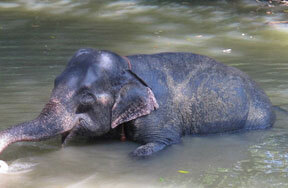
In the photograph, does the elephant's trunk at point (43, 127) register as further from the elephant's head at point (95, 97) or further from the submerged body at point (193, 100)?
the submerged body at point (193, 100)

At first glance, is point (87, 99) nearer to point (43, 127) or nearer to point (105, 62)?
point (105, 62)

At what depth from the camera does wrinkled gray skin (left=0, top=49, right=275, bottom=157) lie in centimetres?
672

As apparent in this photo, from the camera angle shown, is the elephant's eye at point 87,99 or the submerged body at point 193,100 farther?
the submerged body at point 193,100

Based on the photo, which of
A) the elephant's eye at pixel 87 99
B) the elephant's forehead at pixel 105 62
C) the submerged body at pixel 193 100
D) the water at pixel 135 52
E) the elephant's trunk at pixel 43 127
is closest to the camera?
the elephant's trunk at pixel 43 127

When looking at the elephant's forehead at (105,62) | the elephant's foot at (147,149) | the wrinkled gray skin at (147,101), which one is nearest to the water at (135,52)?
the elephant's foot at (147,149)

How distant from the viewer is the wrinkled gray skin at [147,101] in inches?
265

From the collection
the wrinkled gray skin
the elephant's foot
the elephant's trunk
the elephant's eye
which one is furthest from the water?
the elephant's eye

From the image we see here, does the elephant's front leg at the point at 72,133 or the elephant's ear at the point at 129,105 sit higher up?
the elephant's ear at the point at 129,105

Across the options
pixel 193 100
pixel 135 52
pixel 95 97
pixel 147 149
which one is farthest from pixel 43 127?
pixel 135 52

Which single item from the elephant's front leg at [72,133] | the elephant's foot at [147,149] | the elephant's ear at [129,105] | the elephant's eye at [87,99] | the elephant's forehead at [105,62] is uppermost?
the elephant's forehead at [105,62]

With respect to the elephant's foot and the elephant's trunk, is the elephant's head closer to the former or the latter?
the elephant's trunk

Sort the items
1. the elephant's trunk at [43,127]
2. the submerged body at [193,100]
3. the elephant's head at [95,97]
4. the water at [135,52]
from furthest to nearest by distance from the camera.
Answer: the submerged body at [193,100] → the elephant's head at [95,97] → the water at [135,52] → the elephant's trunk at [43,127]

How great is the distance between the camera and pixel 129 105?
7070 mm

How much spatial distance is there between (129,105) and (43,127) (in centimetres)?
112
